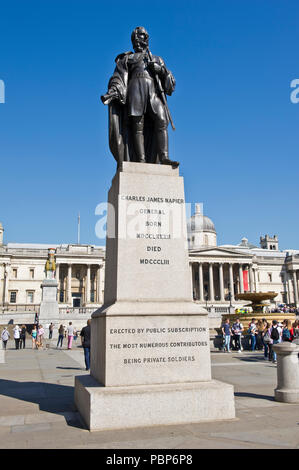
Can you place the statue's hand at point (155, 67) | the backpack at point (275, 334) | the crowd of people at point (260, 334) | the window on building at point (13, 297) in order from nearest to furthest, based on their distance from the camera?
the statue's hand at point (155, 67) < the backpack at point (275, 334) < the crowd of people at point (260, 334) < the window on building at point (13, 297)

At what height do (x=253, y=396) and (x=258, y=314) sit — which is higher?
(x=258, y=314)

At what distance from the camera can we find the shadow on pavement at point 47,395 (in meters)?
6.96

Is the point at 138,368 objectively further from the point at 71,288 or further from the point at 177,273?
the point at 71,288

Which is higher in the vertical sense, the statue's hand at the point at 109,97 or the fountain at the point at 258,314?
the statue's hand at the point at 109,97

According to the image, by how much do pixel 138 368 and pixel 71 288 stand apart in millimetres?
89372

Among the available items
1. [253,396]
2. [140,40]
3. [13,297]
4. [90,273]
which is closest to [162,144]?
[140,40]

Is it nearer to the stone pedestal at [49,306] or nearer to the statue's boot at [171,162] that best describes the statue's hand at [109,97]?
the statue's boot at [171,162]

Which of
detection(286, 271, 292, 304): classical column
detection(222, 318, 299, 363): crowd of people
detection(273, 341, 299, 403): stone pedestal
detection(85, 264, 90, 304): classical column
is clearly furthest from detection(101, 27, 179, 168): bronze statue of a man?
detection(286, 271, 292, 304): classical column

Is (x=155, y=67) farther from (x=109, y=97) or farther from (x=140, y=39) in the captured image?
(x=109, y=97)

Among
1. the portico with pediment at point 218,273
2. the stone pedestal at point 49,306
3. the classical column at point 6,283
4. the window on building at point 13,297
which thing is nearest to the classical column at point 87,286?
the window on building at point 13,297

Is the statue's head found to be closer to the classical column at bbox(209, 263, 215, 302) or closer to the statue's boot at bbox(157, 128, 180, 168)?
the statue's boot at bbox(157, 128, 180, 168)

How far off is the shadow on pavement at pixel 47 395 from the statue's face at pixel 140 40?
7.07 metres

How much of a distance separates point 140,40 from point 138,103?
4.79ft

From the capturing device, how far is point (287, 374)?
322 inches
